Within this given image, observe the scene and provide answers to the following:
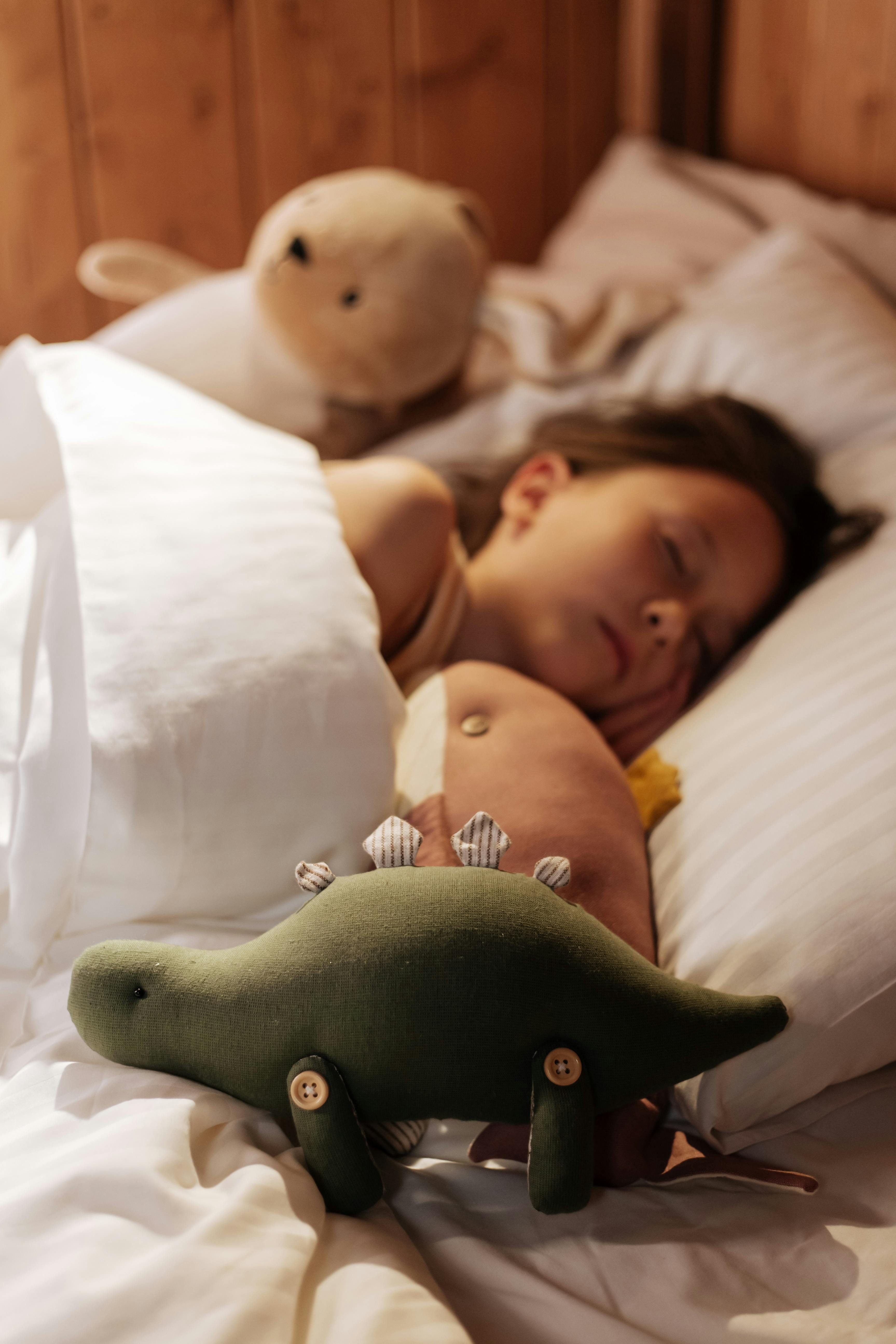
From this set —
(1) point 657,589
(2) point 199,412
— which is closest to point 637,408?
(1) point 657,589

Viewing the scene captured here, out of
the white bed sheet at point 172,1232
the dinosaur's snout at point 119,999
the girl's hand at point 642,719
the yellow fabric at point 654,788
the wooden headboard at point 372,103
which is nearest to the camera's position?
the white bed sheet at point 172,1232

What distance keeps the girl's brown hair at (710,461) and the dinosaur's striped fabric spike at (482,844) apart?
0.56 m

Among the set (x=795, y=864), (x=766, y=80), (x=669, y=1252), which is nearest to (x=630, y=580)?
(x=795, y=864)

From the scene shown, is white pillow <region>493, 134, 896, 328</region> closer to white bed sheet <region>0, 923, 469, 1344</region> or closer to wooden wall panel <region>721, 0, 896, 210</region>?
wooden wall panel <region>721, 0, 896, 210</region>

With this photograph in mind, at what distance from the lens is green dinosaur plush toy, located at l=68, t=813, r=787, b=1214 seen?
0.56m

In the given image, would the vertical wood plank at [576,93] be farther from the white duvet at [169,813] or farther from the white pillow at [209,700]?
the white pillow at [209,700]

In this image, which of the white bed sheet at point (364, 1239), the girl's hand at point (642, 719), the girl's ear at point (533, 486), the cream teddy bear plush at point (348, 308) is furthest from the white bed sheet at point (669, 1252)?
the cream teddy bear plush at point (348, 308)

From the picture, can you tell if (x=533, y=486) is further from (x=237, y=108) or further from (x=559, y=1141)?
(x=237, y=108)

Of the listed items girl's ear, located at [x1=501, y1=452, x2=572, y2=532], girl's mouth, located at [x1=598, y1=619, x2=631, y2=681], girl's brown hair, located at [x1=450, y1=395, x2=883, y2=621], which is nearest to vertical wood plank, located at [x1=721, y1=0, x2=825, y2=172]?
girl's brown hair, located at [x1=450, y1=395, x2=883, y2=621]

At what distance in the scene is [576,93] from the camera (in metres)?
1.75

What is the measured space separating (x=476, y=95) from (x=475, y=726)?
4.16 ft

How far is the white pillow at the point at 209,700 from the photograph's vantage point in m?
0.66

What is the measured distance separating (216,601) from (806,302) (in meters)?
0.81

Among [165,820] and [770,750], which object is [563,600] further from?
[165,820]
